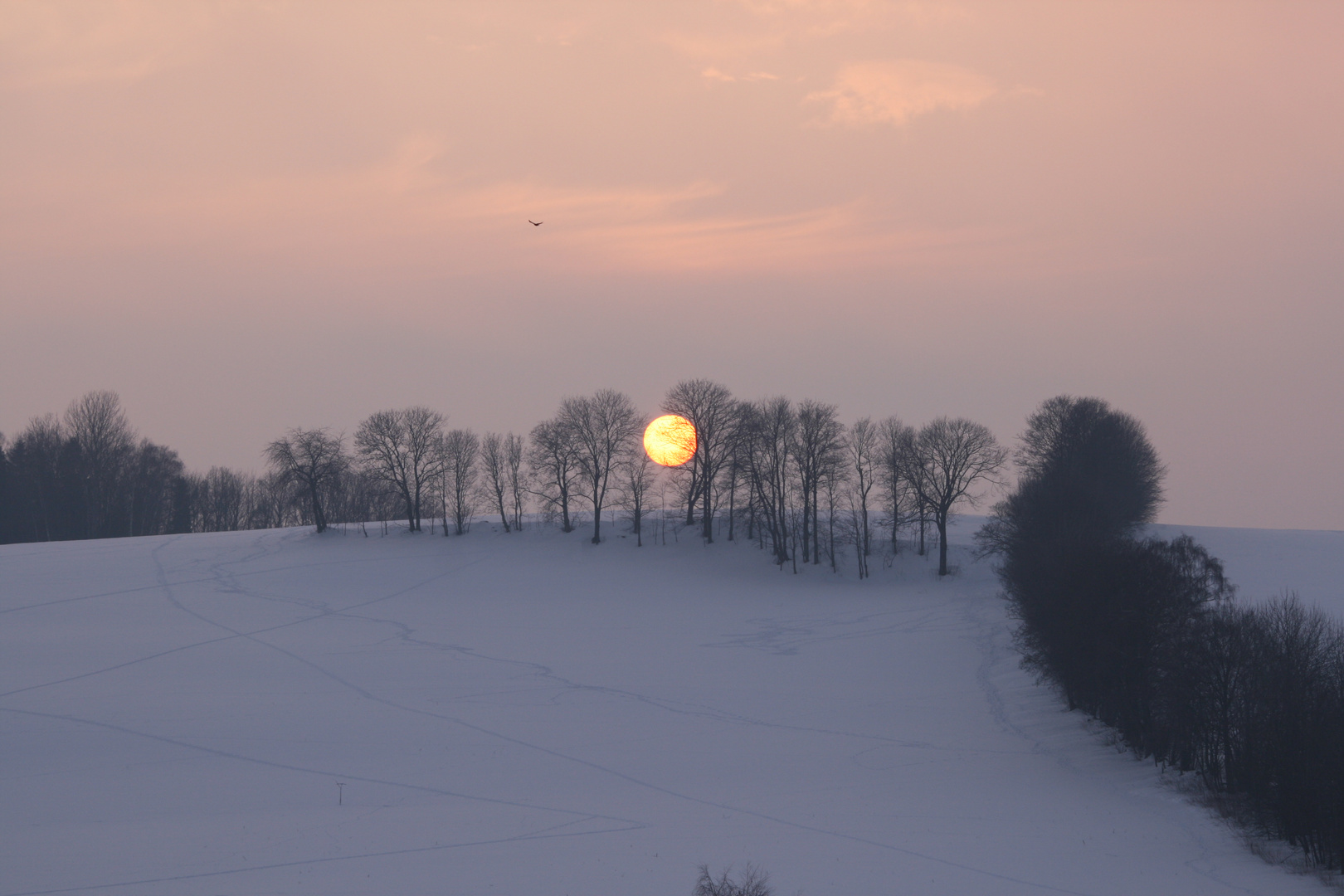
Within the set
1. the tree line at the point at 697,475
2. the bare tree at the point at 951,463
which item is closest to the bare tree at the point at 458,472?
the tree line at the point at 697,475

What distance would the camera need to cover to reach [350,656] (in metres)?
43.3

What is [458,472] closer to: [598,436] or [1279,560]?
[598,436]

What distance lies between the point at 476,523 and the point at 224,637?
37.1 m

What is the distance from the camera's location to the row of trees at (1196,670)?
21156mm

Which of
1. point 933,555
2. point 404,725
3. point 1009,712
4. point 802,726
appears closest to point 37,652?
point 404,725

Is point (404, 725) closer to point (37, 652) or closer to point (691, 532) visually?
point (37, 652)

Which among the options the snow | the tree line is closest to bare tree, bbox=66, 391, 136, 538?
the tree line

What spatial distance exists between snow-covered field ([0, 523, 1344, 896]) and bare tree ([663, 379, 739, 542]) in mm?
15113

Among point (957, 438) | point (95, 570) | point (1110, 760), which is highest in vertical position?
point (957, 438)

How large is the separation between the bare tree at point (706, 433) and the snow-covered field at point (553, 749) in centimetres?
1511

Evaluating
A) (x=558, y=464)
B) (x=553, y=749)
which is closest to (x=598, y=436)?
(x=558, y=464)

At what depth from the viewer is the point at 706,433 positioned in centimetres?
7662

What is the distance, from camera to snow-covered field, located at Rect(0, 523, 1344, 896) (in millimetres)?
20938

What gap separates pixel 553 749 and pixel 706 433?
47.8 m
